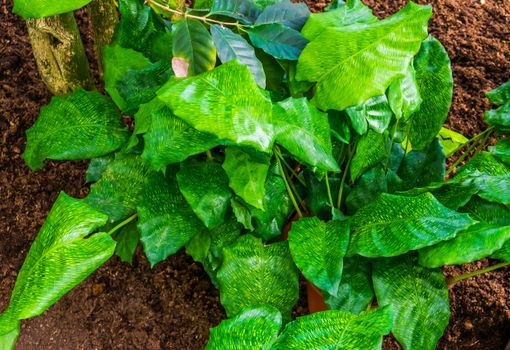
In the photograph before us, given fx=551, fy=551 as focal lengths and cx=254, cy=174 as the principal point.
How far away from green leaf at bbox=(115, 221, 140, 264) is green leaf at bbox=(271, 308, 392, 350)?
50cm

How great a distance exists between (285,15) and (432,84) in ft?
1.17

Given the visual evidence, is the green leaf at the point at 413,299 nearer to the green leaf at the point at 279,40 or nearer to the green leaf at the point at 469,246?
the green leaf at the point at 469,246

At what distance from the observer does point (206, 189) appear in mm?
1084

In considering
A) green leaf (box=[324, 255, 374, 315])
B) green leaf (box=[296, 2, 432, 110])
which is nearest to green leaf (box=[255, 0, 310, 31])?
green leaf (box=[296, 2, 432, 110])

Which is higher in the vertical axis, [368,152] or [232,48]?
[232,48]

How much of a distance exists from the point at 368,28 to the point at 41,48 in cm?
97


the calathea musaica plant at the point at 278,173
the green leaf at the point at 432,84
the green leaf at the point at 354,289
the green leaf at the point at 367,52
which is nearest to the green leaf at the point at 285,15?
the calathea musaica plant at the point at 278,173

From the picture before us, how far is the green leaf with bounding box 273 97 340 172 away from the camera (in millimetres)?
969

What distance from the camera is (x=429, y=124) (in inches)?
48.4

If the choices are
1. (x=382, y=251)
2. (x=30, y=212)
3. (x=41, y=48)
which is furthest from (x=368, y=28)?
(x=30, y=212)

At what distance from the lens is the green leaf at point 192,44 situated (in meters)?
0.99

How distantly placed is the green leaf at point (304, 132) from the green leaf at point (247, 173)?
7 centimetres

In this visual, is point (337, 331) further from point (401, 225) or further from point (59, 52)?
point (59, 52)

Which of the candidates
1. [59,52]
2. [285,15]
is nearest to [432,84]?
[285,15]
